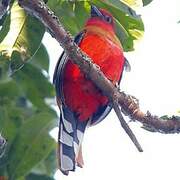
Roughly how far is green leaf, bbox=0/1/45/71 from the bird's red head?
75 centimetres

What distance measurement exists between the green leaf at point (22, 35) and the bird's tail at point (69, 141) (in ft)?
1.52

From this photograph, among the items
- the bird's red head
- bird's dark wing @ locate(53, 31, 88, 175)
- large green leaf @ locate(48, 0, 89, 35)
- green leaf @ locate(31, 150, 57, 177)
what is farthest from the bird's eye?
green leaf @ locate(31, 150, 57, 177)

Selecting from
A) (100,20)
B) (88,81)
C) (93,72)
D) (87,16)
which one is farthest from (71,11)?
(100,20)

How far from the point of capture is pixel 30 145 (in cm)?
298

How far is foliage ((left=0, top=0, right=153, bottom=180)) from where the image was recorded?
2.29m

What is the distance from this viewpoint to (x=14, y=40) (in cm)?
230

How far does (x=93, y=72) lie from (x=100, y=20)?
112 cm

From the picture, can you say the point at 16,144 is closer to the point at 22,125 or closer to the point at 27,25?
the point at 22,125

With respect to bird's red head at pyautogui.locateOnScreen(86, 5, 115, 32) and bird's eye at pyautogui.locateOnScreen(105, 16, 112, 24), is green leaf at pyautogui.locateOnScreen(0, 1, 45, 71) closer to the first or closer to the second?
bird's red head at pyautogui.locateOnScreen(86, 5, 115, 32)

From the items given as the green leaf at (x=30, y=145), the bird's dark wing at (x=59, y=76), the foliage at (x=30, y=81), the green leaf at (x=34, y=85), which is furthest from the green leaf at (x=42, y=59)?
the bird's dark wing at (x=59, y=76)

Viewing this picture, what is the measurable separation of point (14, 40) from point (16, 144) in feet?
2.69

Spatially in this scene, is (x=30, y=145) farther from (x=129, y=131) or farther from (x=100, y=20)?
(x=129, y=131)

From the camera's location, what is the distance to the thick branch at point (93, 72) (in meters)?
1.98

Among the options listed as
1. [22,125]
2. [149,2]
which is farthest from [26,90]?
[149,2]
